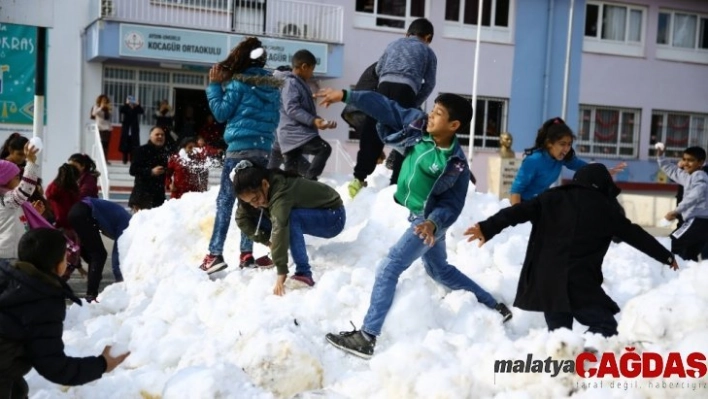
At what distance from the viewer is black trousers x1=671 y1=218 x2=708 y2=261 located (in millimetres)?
8883

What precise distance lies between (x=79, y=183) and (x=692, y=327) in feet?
20.7

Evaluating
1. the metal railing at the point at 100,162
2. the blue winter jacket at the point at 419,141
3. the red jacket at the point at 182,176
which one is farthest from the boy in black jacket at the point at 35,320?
the metal railing at the point at 100,162

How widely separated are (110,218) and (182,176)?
235cm

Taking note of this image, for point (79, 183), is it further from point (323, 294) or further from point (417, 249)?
point (417, 249)

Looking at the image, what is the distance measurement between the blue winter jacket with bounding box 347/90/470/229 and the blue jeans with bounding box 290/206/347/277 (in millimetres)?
1017

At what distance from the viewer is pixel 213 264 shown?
21.5 feet

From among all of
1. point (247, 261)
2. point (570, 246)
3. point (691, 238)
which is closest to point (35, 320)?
point (247, 261)

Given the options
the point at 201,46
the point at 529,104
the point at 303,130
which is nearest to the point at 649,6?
the point at 529,104

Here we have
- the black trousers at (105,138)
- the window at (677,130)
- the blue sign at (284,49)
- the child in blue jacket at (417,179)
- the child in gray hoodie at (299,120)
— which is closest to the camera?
the child in blue jacket at (417,179)

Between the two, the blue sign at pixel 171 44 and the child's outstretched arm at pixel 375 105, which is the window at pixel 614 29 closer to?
the blue sign at pixel 171 44

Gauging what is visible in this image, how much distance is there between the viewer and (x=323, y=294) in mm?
5633

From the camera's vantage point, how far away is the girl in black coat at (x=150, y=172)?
9.60 m

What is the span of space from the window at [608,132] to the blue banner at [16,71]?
16.5 metres

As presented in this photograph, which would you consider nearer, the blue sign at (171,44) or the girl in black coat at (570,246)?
the girl in black coat at (570,246)
